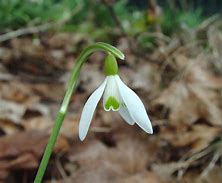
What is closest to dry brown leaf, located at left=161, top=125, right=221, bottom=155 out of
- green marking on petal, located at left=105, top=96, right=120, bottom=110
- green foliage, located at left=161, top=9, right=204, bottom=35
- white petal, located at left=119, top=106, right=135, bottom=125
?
white petal, located at left=119, top=106, right=135, bottom=125

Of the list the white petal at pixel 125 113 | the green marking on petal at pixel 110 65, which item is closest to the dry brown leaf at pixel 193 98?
the white petal at pixel 125 113

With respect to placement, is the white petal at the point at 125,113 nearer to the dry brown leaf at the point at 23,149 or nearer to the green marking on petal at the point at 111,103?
the green marking on petal at the point at 111,103

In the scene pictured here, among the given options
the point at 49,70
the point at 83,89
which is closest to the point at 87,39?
the point at 49,70

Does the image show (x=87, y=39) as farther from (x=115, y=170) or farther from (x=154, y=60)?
(x=115, y=170)

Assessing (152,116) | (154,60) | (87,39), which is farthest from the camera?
(87,39)

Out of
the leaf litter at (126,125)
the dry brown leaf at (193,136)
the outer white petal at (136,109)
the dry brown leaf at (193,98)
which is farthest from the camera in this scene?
the dry brown leaf at (193,98)

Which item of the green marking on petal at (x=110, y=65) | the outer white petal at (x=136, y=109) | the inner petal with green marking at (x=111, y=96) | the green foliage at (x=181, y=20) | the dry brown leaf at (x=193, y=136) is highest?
the green foliage at (x=181, y=20)
